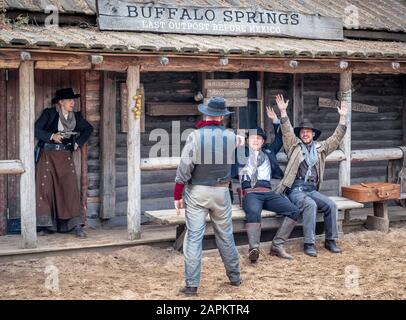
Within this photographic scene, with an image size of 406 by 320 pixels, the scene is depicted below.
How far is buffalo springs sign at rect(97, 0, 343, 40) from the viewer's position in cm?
1023

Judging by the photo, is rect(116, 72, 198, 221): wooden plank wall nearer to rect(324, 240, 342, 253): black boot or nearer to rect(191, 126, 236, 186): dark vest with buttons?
Answer: rect(324, 240, 342, 253): black boot

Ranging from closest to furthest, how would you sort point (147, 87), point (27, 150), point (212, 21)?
point (27, 150) → point (212, 21) → point (147, 87)

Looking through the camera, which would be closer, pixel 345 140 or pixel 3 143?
pixel 3 143

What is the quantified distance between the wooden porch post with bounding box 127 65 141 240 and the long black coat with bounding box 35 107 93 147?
89 centimetres

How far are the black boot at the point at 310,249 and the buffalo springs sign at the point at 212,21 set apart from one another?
3.39 metres

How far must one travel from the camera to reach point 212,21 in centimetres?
1091

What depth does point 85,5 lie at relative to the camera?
1058cm

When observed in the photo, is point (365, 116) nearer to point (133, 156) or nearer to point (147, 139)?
point (147, 139)

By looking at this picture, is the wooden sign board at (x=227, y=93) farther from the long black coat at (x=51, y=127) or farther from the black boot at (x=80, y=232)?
the black boot at (x=80, y=232)

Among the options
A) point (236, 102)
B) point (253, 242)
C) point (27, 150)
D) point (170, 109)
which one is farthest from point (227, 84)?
point (27, 150)

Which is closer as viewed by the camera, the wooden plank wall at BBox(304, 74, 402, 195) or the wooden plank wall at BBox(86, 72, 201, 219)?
the wooden plank wall at BBox(86, 72, 201, 219)

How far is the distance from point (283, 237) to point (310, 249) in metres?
0.45

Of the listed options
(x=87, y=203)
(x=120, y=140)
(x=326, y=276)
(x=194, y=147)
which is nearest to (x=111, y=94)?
(x=120, y=140)

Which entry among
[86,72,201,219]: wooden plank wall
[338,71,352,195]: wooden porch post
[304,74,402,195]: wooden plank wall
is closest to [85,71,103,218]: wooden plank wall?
[86,72,201,219]: wooden plank wall
